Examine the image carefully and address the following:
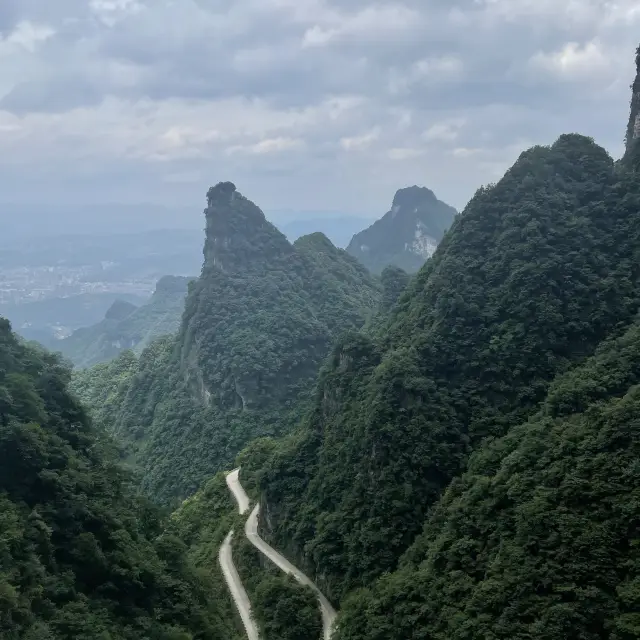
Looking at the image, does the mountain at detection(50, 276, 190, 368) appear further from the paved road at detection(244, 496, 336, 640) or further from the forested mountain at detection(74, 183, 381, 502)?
the paved road at detection(244, 496, 336, 640)

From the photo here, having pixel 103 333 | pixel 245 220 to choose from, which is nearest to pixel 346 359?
pixel 245 220

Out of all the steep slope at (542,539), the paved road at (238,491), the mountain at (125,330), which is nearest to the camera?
the steep slope at (542,539)

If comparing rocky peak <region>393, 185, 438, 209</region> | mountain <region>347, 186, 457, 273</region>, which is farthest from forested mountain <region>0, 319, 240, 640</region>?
rocky peak <region>393, 185, 438, 209</region>

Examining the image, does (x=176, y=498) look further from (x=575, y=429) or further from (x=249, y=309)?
(x=575, y=429)

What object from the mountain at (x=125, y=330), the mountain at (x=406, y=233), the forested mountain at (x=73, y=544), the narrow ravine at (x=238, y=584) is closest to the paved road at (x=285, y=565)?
the narrow ravine at (x=238, y=584)

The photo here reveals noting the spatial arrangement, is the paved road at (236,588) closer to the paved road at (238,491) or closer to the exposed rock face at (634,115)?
the paved road at (238,491)

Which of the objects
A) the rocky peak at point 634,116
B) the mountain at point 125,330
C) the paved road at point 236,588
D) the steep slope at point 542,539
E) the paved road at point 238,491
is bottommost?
the paved road at point 236,588
